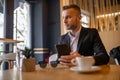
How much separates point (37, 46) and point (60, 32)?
28.2 inches

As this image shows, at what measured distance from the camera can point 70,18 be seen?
1.75m

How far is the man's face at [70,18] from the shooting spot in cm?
172

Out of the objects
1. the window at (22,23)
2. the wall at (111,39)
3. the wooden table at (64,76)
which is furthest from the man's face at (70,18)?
the window at (22,23)

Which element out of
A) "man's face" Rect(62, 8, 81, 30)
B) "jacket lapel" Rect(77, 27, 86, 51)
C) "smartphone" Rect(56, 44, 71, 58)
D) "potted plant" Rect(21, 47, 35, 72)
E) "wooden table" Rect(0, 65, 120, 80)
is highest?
"man's face" Rect(62, 8, 81, 30)

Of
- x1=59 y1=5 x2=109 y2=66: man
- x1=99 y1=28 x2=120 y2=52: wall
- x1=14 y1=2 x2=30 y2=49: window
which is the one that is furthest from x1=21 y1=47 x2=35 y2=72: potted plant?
x1=14 y1=2 x2=30 y2=49: window

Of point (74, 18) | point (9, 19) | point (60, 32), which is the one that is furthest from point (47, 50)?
point (74, 18)

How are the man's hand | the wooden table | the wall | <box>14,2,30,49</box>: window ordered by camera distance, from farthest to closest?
<box>14,2,30,49</box>: window → the wall → the man's hand → the wooden table

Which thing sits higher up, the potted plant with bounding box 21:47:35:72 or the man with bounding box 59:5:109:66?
the man with bounding box 59:5:109:66

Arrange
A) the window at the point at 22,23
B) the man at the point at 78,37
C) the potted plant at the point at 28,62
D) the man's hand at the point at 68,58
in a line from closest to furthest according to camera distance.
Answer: the potted plant at the point at 28,62, the man's hand at the point at 68,58, the man at the point at 78,37, the window at the point at 22,23

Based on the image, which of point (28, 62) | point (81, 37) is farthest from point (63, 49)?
point (81, 37)

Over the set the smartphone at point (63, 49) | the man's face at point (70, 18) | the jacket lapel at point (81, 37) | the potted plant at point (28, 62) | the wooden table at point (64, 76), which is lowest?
the wooden table at point (64, 76)

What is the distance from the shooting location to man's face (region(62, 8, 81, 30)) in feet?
5.66

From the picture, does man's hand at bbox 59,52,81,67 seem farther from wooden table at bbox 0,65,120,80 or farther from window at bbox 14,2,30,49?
window at bbox 14,2,30,49

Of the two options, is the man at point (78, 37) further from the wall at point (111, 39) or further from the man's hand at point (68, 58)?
the wall at point (111, 39)
